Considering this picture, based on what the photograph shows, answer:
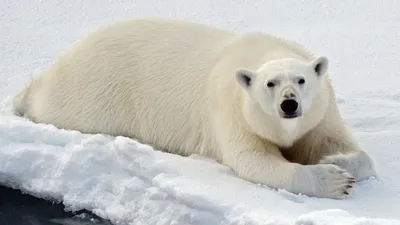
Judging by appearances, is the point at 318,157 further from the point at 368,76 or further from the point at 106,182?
the point at 368,76

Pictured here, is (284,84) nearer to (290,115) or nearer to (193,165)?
(290,115)

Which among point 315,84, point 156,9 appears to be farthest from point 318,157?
point 156,9

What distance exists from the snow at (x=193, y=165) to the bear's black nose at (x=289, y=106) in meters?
0.38

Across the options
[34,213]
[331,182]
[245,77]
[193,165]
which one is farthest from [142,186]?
[331,182]

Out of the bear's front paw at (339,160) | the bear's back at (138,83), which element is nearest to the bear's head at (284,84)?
the bear's front paw at (339,160)

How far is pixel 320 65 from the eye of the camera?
4.37 m

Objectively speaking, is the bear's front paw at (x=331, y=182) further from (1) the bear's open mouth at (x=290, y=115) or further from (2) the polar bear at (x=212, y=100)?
(1) the bear's open mouth at (x=290, y=115)

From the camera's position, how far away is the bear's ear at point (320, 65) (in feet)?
14.2

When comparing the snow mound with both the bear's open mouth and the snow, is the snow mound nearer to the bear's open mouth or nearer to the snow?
the snow

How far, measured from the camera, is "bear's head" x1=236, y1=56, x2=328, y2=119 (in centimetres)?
412

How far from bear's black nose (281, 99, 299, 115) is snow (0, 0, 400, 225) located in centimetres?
38

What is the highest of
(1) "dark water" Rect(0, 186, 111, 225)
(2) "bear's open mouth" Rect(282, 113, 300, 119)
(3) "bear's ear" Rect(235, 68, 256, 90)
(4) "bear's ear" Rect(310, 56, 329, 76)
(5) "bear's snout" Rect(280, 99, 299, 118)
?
(4) "bear's ear" Rect(310, 56, 329, 76)

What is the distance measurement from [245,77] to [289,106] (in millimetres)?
346

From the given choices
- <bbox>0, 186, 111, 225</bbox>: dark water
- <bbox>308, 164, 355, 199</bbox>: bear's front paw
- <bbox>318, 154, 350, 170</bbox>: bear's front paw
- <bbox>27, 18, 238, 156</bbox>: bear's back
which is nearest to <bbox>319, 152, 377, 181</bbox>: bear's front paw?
<bbox>318, 154, 350, 170</bbox>: bear's front paw
